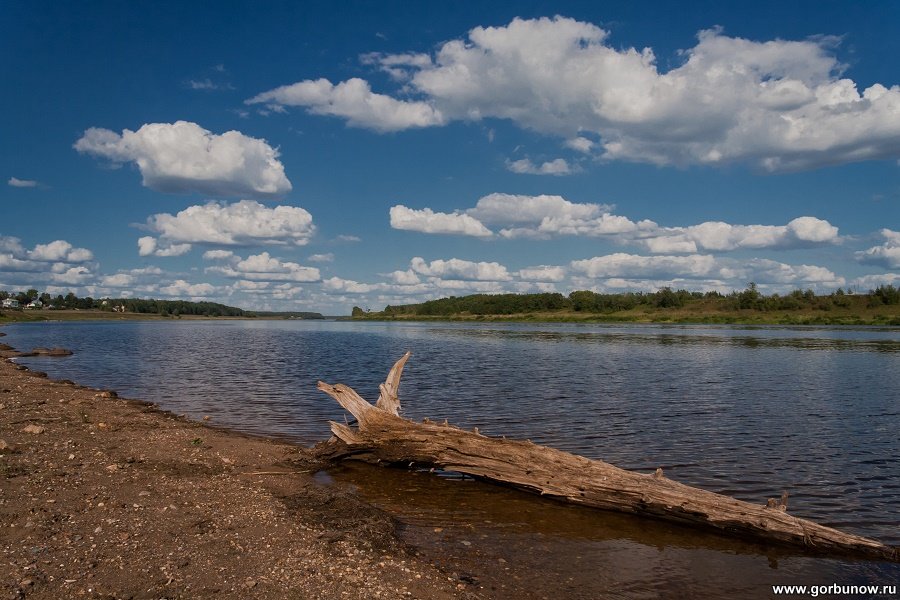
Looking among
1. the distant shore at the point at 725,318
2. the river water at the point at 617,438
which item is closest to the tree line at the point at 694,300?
the distant shore at the point at 725,318

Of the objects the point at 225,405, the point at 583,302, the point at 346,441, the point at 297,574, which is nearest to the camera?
the point at 297,574

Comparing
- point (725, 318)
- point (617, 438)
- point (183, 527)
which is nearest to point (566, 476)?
point (617, 438)

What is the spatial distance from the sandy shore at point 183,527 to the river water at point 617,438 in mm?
1263

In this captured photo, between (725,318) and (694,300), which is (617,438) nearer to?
(725,318)

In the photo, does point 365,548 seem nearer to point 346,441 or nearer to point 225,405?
point 346,441

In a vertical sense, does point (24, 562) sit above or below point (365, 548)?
above

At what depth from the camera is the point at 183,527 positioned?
9.03 m

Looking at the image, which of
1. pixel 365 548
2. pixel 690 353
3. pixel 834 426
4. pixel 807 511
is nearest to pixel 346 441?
pixel 365 548

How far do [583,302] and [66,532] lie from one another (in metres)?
178

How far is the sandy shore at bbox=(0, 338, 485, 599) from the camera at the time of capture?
280 inches

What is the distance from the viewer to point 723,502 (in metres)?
9.95

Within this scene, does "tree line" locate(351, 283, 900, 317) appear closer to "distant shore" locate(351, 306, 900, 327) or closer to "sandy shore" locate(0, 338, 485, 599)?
"distant shore" locate(351, 306, 900, 327)

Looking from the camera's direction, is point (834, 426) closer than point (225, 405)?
Yes

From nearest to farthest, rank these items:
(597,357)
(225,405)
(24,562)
→ 1. (24,562)
2. (225,405)
3. (597,357)
